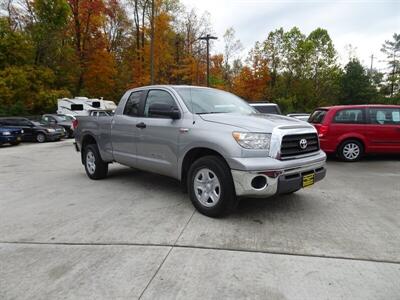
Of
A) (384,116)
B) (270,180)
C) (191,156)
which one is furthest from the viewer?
(384,116)

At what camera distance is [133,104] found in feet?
19.7

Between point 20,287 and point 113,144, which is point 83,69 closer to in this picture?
point 113,144

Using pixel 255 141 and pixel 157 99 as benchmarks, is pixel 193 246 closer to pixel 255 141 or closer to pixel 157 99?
pixel 255 141

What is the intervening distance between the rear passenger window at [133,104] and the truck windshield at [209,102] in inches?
37.8

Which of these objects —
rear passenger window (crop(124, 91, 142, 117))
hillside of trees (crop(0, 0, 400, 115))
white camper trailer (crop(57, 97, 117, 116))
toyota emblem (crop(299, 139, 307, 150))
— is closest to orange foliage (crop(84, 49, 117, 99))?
hillside of trees (crop(0, 0, 400, 115))

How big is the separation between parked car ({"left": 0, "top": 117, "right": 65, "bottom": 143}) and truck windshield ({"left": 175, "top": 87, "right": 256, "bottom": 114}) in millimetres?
15820

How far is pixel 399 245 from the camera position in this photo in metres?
3.64

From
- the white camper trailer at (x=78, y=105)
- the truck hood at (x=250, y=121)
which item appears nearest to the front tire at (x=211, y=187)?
the truck hood at (x=250, y=121)

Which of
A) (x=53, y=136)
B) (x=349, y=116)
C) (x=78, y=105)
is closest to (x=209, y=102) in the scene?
(x=349, y=116)

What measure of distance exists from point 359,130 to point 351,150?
596 mm

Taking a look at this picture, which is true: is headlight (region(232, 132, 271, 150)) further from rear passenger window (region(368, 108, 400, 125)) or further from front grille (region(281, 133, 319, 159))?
rear passenger window (region(368, 108, 400, 125))

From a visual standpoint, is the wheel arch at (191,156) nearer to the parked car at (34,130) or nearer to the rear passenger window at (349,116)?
the rear passenger window at (349,116)

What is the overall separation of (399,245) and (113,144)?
4.94 m

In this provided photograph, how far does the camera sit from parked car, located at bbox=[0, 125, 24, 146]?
54.2 ft
